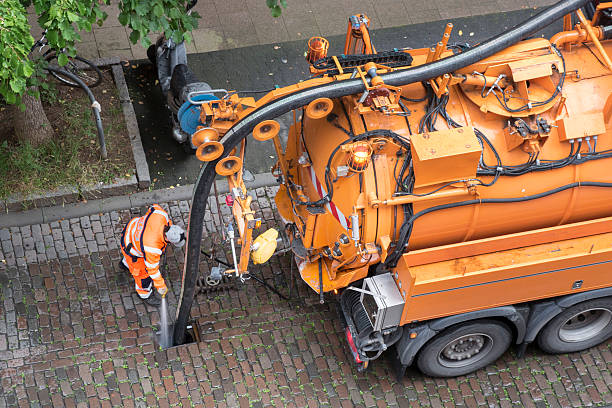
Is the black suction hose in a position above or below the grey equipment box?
above

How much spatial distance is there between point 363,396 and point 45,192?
15.1ft

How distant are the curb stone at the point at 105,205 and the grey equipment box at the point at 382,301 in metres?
2.98

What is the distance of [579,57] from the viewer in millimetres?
7371

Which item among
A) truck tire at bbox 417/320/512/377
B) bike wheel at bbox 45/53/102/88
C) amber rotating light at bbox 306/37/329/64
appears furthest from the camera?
bike wheel at bbox 45/53/102/88

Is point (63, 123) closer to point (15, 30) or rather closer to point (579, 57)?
point (15, 30)

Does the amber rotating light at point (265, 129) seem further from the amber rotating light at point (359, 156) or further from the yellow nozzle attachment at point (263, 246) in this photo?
the yellow nozzle attachment at point (263, 246)

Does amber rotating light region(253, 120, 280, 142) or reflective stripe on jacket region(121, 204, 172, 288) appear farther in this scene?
reflective stripe on jacket region(121, 204, 172, 288)

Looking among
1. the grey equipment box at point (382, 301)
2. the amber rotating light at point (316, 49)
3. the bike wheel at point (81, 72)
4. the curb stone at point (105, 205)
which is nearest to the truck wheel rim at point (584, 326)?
the grey equipment box at point (382, 301)

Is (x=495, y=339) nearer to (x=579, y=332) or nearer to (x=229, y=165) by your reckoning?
(x=579, y=332)

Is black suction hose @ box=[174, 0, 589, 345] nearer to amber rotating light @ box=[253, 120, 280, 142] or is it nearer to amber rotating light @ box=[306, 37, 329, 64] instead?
amber rotating light @ box=[253, 120, 280, 142]

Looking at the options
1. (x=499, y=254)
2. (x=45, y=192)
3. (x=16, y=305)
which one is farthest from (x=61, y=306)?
(x=499, y=254)

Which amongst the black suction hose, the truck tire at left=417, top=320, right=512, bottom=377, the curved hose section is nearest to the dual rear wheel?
the truck tire at left=417, top=320, right=512, bottom=377

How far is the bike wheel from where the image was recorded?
10539 millimetres

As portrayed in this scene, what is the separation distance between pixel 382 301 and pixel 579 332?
2522 mm
